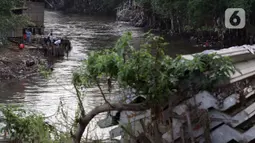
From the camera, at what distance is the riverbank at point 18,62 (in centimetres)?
2131

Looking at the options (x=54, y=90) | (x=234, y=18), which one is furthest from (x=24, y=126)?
(x=54, y=90)

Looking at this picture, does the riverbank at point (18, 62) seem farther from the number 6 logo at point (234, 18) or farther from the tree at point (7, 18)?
the number 6 logo at point (234, 18)

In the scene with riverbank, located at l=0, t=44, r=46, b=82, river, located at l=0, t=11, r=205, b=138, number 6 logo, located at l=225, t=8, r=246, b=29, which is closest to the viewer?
number 6 logo, located at l=225, t=8, r=246, b=29

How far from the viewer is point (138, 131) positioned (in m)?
4.99

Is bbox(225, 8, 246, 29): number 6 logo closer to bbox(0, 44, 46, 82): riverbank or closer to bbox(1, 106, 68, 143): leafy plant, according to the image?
bbox(0, 44, 46, 82): riverbank

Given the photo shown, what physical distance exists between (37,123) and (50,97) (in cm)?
1255

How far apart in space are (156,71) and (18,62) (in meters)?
19.1

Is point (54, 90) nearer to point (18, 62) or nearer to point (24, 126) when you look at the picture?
point (18, 62)

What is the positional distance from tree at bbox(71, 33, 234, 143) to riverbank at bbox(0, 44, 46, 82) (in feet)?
55.1

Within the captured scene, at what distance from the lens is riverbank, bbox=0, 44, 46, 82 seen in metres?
21.3

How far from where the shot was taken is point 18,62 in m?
22.7

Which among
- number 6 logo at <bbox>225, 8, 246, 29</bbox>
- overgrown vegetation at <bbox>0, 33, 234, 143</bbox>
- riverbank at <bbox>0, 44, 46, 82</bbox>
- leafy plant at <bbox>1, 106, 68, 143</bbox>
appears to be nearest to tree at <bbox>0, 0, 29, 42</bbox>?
riverbank at <bbox>0, 44, 46, 82</bbox>

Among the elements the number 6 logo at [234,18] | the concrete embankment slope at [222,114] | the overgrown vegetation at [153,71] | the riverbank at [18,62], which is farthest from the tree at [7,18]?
the concrete embankment slope at [222,114]

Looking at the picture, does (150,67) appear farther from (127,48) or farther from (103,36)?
(103,36)
